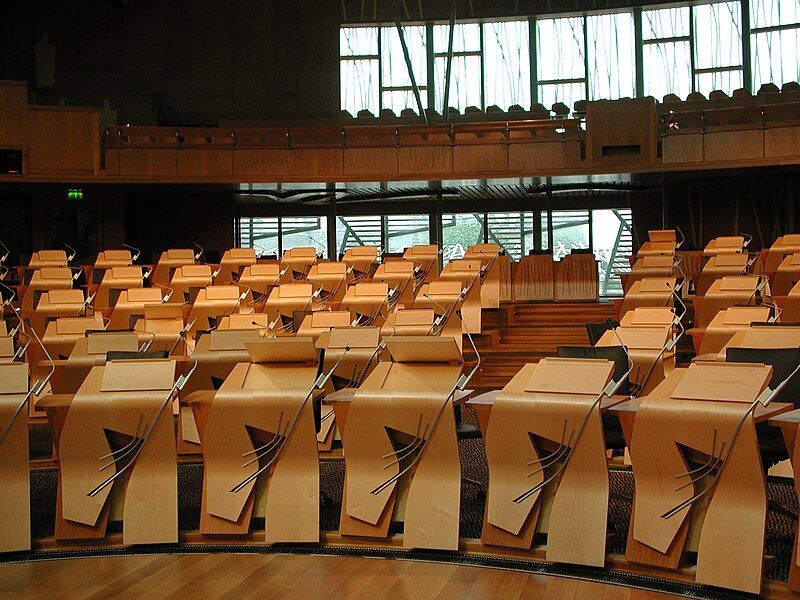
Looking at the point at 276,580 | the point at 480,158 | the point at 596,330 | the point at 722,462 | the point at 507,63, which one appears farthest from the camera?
the point at 507,63

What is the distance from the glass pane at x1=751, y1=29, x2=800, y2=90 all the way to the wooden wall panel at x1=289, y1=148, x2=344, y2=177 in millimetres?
6263

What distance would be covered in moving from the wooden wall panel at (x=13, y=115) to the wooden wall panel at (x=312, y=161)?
2.88 meters

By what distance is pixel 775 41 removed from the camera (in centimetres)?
1285

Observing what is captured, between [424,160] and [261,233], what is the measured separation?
3775 millimetres

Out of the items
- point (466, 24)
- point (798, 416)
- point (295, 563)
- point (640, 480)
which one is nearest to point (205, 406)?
point (295, 563)

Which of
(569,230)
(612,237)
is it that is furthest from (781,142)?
(569,230)

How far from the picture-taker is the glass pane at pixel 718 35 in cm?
1305

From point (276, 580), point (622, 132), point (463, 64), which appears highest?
point (463, 64)

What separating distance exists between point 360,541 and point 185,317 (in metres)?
4.16

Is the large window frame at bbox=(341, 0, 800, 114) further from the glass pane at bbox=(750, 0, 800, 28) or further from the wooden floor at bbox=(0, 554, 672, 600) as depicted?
the wooden floor at bbox=(0, 554, 672, 600)

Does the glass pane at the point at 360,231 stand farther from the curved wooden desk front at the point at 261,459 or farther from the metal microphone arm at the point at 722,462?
the metal microphone arm at the point at 722,462

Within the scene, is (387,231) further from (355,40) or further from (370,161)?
(355,40)

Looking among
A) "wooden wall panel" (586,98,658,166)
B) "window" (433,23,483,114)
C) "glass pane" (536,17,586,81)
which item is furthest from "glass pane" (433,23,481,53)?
"wooden wall panel" (586,98,658,166)

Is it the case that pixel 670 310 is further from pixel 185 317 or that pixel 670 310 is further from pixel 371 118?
pixel 371 118
